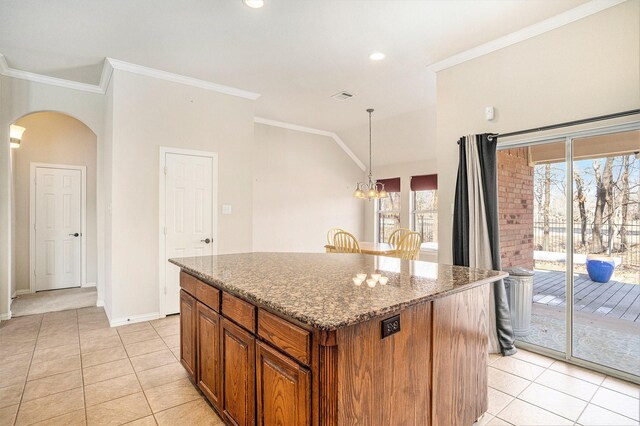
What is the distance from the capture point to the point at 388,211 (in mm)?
7133

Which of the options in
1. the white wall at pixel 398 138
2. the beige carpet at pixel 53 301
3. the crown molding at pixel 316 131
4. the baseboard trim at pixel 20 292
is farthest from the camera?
the crown molding at pixel 316 131

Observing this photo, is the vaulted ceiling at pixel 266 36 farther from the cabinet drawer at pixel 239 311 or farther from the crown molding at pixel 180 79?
the cabinet drawer at pixel 239 311

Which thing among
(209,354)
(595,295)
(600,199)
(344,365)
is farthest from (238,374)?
(600,199)

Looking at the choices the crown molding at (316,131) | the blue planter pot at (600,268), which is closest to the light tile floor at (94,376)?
the blue planter pot at (600,268)

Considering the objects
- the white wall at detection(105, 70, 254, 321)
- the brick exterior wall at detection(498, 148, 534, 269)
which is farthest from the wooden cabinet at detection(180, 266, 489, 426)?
the white wall at detection(105, 70, 254, 321)

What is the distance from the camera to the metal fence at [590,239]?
258 centimetres

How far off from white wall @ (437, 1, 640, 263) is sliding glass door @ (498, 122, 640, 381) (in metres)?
0.22

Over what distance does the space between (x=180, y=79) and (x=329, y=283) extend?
351 centimetres

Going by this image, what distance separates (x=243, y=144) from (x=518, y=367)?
156 inches

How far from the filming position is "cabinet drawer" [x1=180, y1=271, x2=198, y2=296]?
2.25 m

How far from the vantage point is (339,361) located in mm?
1191

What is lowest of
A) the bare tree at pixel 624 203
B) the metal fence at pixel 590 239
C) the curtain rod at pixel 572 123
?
the metal fence at pixel 590 239

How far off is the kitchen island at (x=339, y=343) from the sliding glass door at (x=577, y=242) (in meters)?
1.44

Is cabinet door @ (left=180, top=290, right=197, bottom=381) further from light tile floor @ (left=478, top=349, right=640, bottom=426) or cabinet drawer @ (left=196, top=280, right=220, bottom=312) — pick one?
light tile floor @ (left=478, top=349, right=640, bottom=426)
